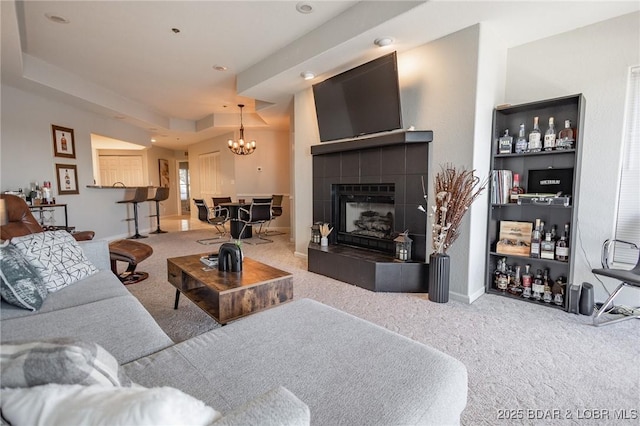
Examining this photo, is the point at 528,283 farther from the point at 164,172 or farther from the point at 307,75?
the point at 164,172

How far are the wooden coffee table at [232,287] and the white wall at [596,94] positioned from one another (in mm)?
2595

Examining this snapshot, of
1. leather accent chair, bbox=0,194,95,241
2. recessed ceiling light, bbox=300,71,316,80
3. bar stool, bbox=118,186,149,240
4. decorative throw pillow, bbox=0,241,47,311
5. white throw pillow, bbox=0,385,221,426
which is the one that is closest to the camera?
white throw pillow, bbox=0,385,221,426

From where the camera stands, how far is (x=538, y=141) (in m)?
2.78

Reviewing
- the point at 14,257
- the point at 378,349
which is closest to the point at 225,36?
the point at 14,257

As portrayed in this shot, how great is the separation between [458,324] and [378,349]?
1479 millimetres

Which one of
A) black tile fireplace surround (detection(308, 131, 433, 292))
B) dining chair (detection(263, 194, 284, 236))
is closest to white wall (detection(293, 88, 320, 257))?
black tile fireplace surround (detection(308, 131, 433, 292))

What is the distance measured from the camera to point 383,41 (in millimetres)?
2912

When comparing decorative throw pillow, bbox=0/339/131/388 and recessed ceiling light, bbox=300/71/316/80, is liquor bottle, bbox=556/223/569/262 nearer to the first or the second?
recessed ceiling light, bbox=300/71/316/80

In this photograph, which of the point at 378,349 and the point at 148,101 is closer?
the point at 378,349

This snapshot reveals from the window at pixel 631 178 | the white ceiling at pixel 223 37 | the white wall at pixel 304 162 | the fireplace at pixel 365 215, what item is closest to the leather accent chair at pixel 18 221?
the white ceiling at pixel 223 37

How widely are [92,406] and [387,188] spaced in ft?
10.6

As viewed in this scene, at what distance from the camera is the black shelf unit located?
262cm

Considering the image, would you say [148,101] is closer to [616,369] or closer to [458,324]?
[458,324]

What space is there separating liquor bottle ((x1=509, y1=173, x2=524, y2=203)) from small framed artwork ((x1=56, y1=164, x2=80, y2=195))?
6.44 m
